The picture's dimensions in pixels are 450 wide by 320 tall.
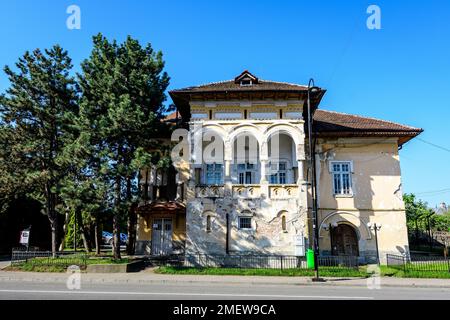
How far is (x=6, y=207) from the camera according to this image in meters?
25.9

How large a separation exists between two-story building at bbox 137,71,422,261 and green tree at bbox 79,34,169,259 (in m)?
2.42

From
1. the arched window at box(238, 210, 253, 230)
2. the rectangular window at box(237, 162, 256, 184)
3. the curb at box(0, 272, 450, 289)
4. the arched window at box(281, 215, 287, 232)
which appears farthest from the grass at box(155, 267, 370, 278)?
the rectangular window at box(237, 162, 256, 184)

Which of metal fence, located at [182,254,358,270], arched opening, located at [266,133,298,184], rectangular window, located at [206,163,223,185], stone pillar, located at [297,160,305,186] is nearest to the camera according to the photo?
metal fence, located at [182,254,358,270]

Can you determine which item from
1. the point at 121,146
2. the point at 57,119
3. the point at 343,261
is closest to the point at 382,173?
the point at 343,261

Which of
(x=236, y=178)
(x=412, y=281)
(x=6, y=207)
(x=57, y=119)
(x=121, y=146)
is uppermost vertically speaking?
(x=57, y=119)

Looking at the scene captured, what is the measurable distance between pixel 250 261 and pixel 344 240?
7839 mm

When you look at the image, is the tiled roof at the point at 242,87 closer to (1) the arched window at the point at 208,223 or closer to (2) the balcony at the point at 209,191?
(2) the balcony at the point at 209,191

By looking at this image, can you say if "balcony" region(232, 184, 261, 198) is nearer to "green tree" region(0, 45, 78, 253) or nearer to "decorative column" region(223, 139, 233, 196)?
"decorative column" region(223, 139, 233, 196)

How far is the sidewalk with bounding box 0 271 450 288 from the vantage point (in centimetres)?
1452

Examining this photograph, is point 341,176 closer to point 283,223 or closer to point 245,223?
point 283,223

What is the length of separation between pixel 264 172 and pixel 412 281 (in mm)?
10196

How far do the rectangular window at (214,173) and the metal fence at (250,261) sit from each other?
5217 millimetres
